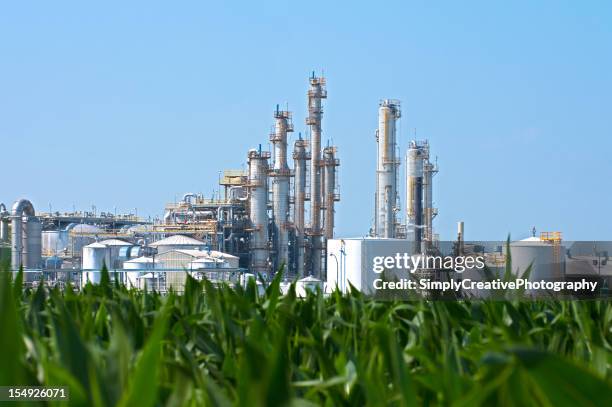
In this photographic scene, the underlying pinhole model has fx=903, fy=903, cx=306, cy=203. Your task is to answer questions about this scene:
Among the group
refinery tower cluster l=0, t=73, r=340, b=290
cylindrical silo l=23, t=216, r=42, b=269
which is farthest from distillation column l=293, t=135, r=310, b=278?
cylindrical silo l=23, t=216, r=42, b=269

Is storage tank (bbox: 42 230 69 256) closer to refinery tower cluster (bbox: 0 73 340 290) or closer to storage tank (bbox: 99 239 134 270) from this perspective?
refinery tower cluster (bbox: 0 73 340 290)

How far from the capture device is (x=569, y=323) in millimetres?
2014

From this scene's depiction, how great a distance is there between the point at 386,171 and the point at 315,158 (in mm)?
4186

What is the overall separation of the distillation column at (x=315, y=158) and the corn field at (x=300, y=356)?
33.9 m

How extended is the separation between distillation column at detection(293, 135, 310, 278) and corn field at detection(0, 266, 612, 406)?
33.3 m

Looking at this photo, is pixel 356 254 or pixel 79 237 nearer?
pixel 356 254

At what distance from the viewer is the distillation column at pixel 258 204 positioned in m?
34.5

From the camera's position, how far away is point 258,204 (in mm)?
34500

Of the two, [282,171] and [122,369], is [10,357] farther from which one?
[282,171]

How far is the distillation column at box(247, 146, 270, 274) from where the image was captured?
34.5m

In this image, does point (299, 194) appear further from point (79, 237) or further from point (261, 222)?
point (79, 237)

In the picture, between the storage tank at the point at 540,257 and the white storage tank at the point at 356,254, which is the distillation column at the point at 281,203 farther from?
the storage tank at the point at 540,257

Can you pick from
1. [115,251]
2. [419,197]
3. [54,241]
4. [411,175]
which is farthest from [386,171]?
[54,241]

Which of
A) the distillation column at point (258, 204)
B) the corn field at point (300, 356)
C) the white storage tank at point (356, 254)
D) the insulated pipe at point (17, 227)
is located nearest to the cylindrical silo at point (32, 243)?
the insulated pipe at point (17, 227)
